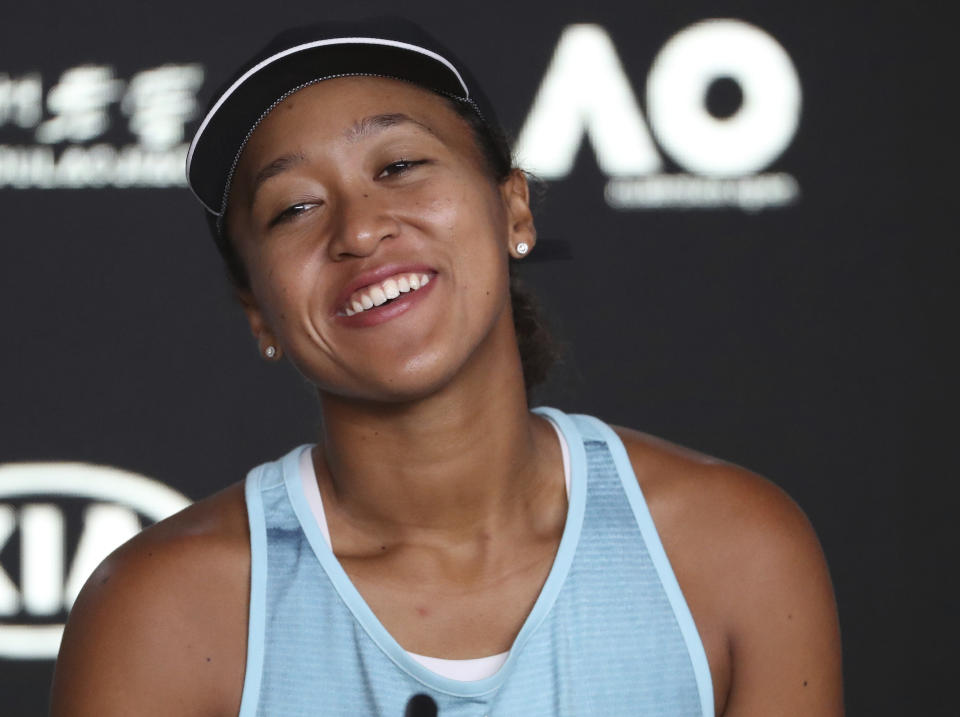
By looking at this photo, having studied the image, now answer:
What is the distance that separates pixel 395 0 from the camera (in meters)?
2.05

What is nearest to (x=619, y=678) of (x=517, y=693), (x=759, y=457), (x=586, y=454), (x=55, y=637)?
(x=517, y=693)

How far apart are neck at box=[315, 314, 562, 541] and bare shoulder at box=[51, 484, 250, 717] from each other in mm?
120

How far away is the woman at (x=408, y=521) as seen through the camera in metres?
1.09

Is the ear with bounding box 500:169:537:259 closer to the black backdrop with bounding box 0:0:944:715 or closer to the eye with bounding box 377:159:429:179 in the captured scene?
the eye with bounding box 377:159:429:179

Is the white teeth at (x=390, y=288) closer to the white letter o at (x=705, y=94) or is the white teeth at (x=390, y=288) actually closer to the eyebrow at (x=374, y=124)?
the eyebrow at (x=374, y=124)

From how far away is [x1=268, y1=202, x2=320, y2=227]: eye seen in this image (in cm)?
111

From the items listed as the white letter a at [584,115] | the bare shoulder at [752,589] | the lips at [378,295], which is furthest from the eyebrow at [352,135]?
the white letter a at [584,115]

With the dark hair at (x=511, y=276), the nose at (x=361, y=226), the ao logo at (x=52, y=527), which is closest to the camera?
the nose at (x=361, y=226)

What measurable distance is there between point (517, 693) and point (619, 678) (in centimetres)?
9

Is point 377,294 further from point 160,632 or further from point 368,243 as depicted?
point 160,632

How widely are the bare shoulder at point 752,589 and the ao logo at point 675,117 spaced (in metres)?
0.89

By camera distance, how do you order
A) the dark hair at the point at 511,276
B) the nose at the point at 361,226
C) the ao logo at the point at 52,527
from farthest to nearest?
1. the ao logo at the point at 52,527
2. the dark hair at the point at 511,276
3. the nose at the point at 361,226

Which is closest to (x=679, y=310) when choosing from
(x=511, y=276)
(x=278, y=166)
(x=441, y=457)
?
(x=511, y=276)

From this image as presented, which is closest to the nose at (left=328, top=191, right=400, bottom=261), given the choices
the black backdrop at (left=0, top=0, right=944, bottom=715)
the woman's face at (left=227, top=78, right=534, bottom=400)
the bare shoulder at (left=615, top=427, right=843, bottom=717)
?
the woman's face at (left=227, top=78, right=534, bottom=400)
